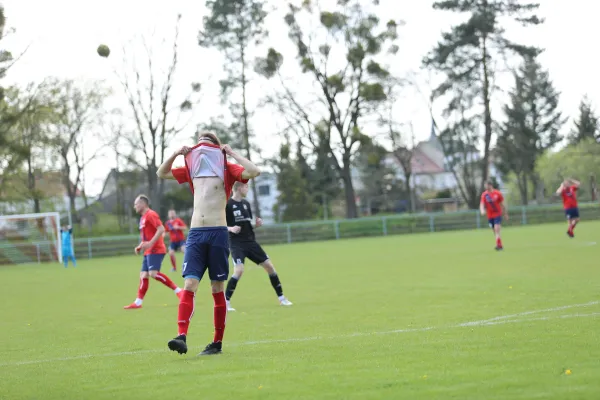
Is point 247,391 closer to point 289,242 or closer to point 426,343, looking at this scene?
point 426,343

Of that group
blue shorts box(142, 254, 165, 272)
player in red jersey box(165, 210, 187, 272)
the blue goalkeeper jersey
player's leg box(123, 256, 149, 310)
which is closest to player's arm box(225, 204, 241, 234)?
blue shorts box(142, 254, 165, 272)

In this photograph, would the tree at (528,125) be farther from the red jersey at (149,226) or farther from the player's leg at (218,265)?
the player's leg at (218,265)

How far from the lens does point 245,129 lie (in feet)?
188

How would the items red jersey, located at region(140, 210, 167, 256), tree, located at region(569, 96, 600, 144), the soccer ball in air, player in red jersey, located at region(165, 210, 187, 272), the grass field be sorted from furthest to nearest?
tree, located at region(569, 96, 600, 144)
the soccer ball in air
player in red jersey, located at region(165, 210, 187, 272)
red jersey, located at region(140, 210, 167, 256)
the grass field

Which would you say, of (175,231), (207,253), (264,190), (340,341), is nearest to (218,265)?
(207,253)

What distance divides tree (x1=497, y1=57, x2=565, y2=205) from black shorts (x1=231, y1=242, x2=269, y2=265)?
62.1m

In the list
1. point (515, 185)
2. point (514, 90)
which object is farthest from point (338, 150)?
point (515, 185)

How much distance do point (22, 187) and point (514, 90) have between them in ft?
142

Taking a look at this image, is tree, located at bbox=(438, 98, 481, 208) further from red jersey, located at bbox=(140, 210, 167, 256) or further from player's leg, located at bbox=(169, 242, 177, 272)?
red jersey, located at bbox=(140, 210, 167, 256)

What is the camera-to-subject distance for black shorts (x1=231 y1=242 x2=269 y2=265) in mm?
14500

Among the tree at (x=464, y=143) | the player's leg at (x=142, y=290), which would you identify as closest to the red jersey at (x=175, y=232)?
the player's leg at (x=142, y=290)

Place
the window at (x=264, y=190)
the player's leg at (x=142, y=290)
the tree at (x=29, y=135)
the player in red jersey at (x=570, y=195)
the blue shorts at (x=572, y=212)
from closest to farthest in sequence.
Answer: the player's leg at (x=142, y=290) < the player in red jersey at (x=570, y=195) < the blue shorts at (x=572, y=212) < the tree at (x=29, y=135) < the window at (x=264, y=190)

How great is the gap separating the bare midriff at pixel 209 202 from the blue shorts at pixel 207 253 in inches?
2.7

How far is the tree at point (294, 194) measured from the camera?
68.1m
